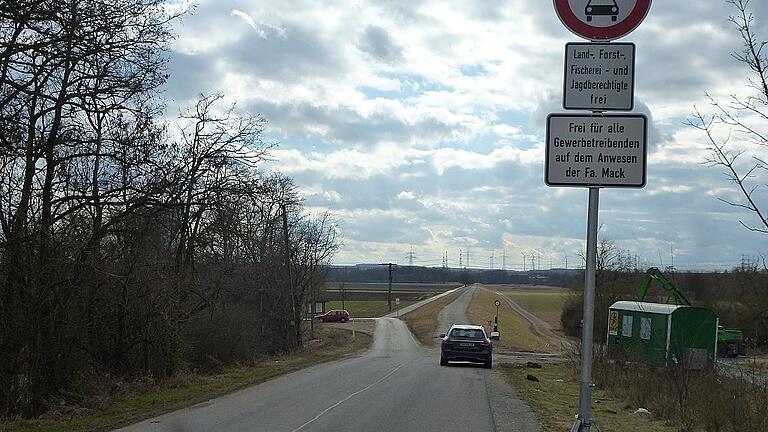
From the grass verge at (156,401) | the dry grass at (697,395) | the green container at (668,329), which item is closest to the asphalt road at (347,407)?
the grass verge at (156,401)

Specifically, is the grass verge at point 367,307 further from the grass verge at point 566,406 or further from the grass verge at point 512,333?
the grass verge at point 566,406

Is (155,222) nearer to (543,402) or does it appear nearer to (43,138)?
(43,138)

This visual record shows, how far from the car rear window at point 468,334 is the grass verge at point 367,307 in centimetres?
6730

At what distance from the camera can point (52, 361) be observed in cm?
1778

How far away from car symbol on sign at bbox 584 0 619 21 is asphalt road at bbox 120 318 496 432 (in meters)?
9.89

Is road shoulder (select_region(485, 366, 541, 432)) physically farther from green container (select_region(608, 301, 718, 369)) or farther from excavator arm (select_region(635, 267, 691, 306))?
excavator arm (select_region(635, 267, 691, 306))

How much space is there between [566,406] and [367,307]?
98.1 m

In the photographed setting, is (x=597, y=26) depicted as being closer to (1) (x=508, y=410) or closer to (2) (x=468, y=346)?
(1) (x=508, y=410)

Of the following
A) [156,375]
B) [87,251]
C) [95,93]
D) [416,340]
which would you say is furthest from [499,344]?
[95,93]

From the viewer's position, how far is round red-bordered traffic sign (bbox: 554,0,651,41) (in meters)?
4.98

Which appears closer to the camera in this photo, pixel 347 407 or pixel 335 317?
pixel 347 407

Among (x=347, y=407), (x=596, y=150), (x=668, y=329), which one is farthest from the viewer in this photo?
(x=668, y=329)

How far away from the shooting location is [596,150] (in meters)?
4.88

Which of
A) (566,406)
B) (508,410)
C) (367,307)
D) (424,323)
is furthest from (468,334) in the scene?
(367,307)
